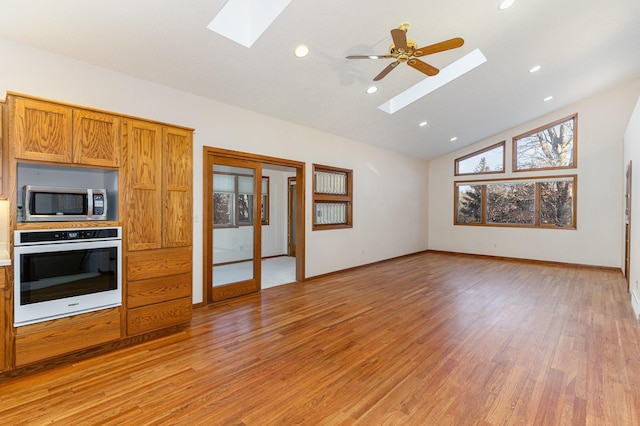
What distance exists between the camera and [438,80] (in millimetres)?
4898

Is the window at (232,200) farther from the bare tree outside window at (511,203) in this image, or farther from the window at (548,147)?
the window at (548,147)

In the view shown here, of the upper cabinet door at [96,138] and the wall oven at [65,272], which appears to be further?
the upper cabinet door at [96,138]

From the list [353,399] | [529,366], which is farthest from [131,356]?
[529,366]

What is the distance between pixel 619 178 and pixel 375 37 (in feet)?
21.5

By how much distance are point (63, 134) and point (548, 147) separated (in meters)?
9.04

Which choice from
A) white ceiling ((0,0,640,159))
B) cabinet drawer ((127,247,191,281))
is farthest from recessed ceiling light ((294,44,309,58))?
cabinet drawer ((127,247,191,281))

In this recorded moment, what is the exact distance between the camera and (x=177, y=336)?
3.20 metres

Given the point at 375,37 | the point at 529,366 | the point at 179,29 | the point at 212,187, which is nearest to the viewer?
the point at 529,366

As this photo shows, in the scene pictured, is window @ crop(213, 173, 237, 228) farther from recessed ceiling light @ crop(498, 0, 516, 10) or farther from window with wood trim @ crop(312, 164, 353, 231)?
recessed ceiling light @ crop(498, 0, 516, 10)

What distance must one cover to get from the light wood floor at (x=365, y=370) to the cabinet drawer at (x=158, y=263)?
2.24 ft

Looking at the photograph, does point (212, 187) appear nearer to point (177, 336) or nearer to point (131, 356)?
point (177, 336)

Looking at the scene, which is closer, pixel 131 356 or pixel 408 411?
pixel 408 411

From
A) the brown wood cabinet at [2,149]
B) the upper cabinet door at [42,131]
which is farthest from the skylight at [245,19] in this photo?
the brown wood cabinet at [2,149]

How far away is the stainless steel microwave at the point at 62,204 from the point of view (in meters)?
2.48
